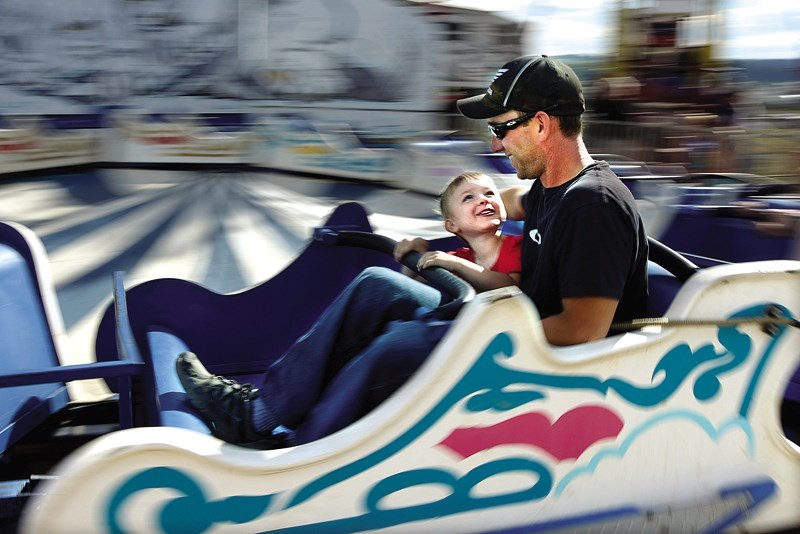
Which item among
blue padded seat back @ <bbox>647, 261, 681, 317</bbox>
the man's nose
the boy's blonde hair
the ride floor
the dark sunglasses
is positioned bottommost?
the ride floor

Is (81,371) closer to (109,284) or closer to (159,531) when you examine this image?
(159,531)

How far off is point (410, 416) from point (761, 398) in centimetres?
77

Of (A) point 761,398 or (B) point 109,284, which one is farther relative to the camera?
(B) point 109,284

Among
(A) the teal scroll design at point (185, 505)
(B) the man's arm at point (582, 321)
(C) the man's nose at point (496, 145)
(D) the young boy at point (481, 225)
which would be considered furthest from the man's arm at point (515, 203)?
(A) the teal scroll design at point (185, 505)

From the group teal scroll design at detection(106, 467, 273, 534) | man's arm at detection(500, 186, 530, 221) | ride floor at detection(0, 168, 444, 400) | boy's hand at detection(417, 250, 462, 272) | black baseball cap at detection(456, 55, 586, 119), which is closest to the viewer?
teal scroll design at detection(106, 467, 273, 534)

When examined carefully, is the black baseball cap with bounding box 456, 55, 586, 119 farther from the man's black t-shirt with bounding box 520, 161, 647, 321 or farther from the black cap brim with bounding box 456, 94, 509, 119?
the man's black t-shirt with bounding box 520, 161, 647, 321

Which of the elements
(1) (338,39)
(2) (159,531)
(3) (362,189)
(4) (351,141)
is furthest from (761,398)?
(1) (338,39)

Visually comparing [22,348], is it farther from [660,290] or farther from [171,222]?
[171,222]

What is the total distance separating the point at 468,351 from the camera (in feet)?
4.57

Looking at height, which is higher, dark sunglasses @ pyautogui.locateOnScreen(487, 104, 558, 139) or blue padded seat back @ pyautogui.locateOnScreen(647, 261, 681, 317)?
dark sunglasses @ pyautogui.locateOnScreen(487, 104, 558, 139)

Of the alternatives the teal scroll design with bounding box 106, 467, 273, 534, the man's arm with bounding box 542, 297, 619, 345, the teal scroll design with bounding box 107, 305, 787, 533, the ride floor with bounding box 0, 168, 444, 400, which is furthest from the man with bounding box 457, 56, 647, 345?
the ride floor with bounding box 0, 168, 444, 400

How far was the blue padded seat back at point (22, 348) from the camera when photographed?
2014 millimetres

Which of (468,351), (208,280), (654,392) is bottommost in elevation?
(208,280)

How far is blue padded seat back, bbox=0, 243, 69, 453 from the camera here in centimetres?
201
